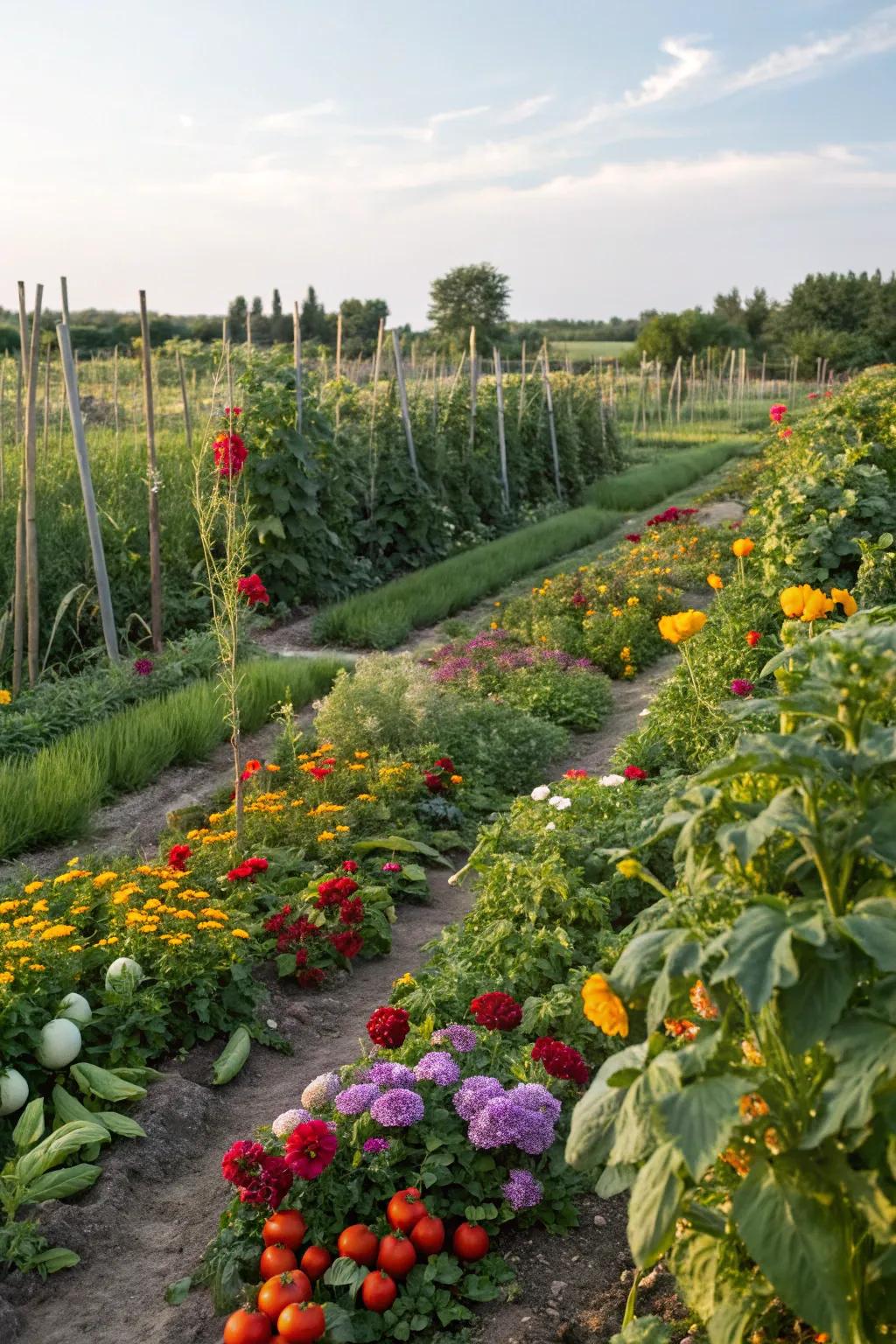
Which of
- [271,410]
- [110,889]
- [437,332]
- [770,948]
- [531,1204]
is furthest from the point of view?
[437,332]

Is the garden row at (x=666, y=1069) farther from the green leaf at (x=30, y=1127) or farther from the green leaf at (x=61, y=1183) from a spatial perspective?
the green leaf at (x=30, y=1127)

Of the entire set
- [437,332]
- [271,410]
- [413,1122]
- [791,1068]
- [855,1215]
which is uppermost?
[437,332]

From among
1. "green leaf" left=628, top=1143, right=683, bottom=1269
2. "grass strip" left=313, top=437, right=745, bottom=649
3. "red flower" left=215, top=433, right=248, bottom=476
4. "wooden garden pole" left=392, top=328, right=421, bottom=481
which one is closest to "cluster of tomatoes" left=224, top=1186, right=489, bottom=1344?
"green leaf" left=628, top=1143, right=683, bottom=1269

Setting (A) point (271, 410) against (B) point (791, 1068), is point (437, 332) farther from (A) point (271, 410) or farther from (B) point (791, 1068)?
(B) point (791, 1068)

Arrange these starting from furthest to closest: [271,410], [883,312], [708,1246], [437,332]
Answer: [883,312] → [437,332] → [271,410] → [708,1246]

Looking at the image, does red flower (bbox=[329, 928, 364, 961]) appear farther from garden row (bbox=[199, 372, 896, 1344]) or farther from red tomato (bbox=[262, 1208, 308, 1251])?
red tomato (bbox=[262, 1208, 308, 1251])

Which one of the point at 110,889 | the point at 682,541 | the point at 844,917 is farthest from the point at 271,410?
the point at 844,917

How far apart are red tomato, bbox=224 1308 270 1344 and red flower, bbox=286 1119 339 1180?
0.30 metres

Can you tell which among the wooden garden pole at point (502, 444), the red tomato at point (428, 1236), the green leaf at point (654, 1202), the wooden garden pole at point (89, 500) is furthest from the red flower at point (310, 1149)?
the wooden garden pole at point (502, 444)

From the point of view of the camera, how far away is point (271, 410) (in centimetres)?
1075

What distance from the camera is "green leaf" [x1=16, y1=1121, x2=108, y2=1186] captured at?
3023mm

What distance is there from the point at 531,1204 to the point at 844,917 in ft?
4.77

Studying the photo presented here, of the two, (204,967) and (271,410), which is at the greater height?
(271,410)

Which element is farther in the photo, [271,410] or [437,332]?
[437,332]
